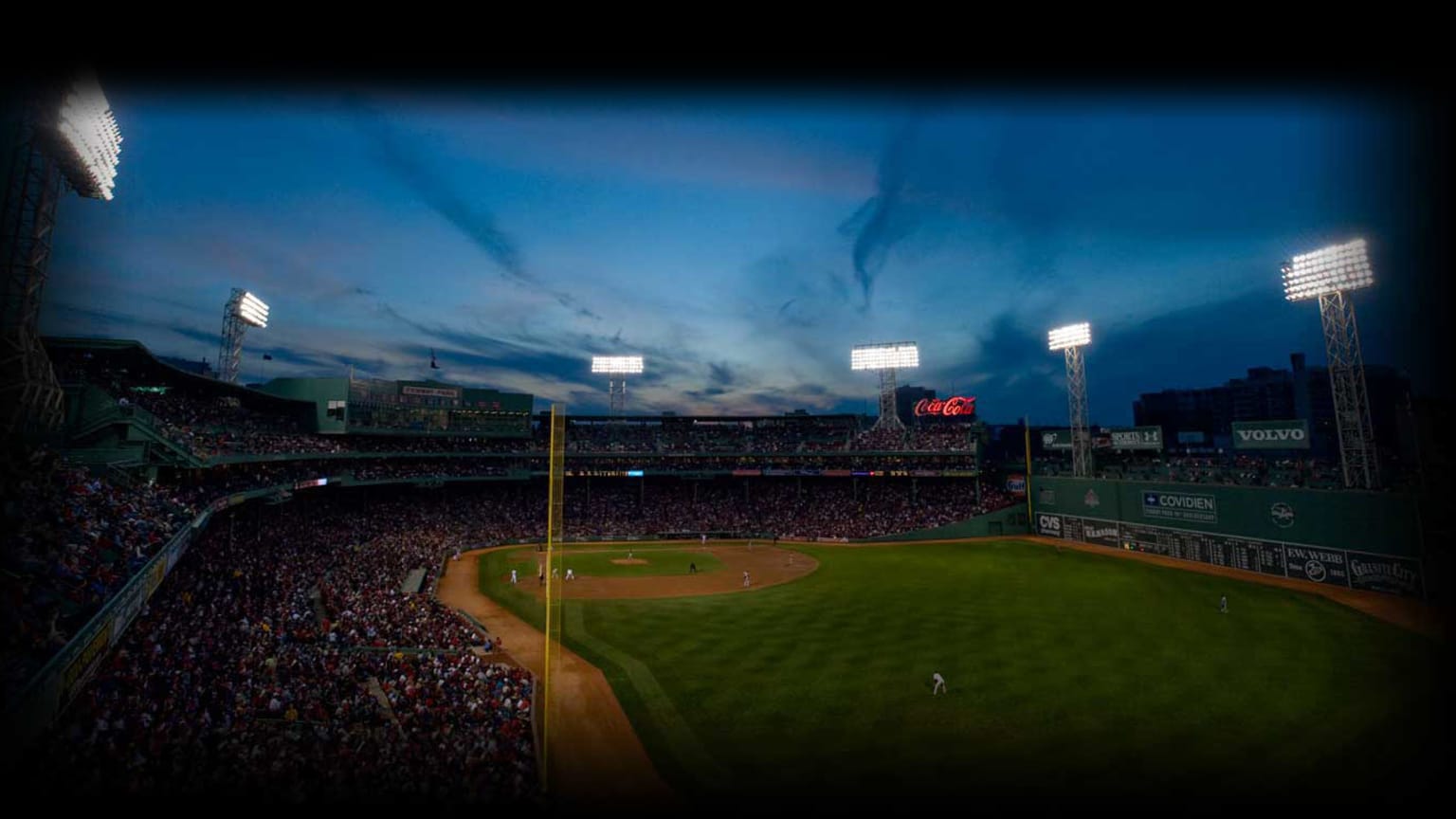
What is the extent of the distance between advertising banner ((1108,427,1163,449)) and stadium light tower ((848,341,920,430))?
20.5 m

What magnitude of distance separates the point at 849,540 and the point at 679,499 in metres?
18.8

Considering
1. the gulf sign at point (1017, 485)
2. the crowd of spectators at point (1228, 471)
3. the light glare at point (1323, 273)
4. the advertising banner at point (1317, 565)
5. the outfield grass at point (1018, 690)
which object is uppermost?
the light glare at point (1323, 273)

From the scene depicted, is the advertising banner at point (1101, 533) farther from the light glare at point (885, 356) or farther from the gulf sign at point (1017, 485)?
the light glare at point (885, 356)

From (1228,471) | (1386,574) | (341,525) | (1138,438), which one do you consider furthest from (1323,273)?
(341,525)

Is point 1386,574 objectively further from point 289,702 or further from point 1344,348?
point 289,702

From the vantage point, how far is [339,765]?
992 centimetres

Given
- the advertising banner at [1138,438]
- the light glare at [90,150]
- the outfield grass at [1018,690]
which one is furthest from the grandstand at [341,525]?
the light glare at [90,150]

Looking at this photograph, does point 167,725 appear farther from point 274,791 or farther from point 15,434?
point 274,791

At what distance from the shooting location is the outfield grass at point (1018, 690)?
495 inches

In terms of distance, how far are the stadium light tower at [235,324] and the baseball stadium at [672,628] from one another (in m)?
0.23

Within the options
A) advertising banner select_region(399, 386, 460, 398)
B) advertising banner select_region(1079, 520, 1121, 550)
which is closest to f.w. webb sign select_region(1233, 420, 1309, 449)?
advertising banner select_region(1079, 520, 1121, 550)

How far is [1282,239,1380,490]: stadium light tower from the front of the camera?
2903 centimetres

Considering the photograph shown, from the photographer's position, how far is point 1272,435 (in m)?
36.6

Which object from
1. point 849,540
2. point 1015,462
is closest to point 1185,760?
point 849,540
